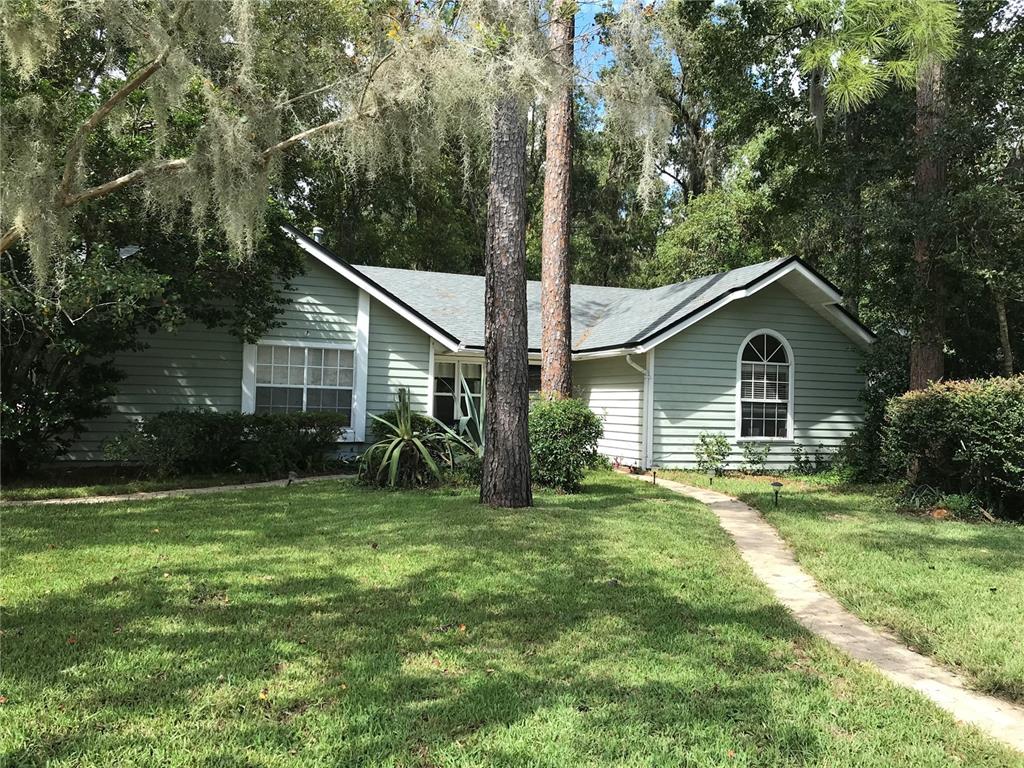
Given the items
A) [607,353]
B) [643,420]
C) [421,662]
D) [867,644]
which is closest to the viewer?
[421,662]

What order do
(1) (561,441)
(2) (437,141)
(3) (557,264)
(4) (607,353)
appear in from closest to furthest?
(2) (437,141), (1) (561,441), (3) (557,264), (4) (607,353)

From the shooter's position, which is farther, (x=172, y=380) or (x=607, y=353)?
(x=607, y=353)

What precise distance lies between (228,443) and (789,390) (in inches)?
419

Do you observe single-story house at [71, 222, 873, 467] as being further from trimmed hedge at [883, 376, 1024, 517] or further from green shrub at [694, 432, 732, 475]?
trimmed hedge at [883, 376, 1024, 517]

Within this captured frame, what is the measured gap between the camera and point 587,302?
58.4 feet

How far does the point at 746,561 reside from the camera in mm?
6223

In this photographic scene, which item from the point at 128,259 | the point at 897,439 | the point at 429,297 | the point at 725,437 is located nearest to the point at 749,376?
the point at 725,437

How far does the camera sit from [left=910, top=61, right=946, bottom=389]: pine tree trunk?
10.9 meters

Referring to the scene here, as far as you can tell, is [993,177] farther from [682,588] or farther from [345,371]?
[345,371]

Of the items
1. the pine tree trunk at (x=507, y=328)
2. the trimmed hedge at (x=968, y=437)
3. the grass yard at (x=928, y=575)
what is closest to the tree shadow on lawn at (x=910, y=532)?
the grass yard at (x=928, y=575)

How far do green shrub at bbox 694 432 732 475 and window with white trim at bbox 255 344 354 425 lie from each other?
6.77 meters

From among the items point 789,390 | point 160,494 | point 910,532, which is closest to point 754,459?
point 789,390

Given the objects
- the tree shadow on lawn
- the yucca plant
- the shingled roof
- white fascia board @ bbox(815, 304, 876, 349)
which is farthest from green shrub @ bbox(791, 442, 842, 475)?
the yucca plant

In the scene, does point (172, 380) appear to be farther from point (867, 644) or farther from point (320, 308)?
point (867, 644)
